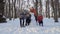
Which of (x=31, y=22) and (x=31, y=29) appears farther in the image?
(x=31, y=22)

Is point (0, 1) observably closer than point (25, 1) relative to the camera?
Yes

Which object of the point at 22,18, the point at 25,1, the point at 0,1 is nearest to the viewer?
the point at 22,18

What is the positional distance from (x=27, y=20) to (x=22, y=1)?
41.5 meters

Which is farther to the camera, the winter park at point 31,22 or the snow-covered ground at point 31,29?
the winter park at point 31,22

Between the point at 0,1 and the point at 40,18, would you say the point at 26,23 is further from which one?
the point at 0,1

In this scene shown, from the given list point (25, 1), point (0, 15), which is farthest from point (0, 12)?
point (25, 1)

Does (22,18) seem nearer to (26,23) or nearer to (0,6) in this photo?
(26,23)

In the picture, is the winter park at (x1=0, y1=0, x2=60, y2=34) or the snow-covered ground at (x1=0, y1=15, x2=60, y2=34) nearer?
the snow-covered ground at (x1=0, y1=15, x2=60, y2=34)

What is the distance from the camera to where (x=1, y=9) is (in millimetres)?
29781

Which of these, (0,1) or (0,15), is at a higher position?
(0,1)

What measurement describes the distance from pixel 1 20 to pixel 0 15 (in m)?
0.83

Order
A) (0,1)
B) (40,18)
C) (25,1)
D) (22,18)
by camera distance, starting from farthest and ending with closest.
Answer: (25,1) < (0,1) < (40,18) < (22,18)

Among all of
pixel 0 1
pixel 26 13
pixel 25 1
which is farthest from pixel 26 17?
pixel 25 1

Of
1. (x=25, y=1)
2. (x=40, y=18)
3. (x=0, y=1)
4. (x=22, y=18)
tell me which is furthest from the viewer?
(x=25, y=1)
